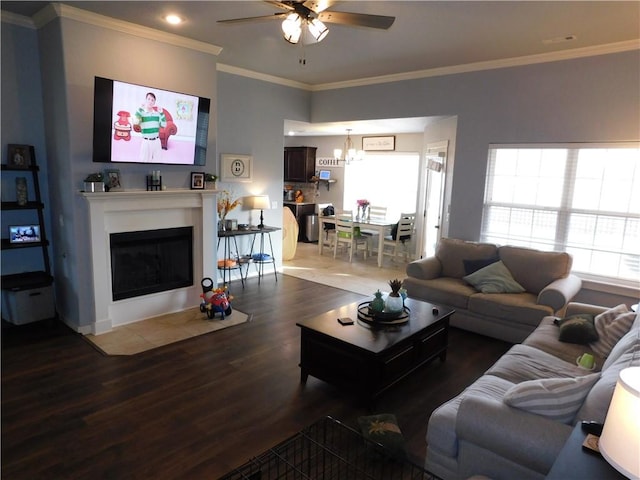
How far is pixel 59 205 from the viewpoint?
426cm

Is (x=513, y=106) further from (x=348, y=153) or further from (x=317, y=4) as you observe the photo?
(x=348, y=153)

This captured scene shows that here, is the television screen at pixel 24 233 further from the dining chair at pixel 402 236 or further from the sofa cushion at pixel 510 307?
the dining chair at pixel 402 236

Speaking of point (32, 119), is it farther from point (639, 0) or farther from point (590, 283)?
point (590, 283)

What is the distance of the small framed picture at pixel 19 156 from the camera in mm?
4039

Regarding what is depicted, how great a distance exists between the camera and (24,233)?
13.8 feet

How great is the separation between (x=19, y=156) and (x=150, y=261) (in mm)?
1604

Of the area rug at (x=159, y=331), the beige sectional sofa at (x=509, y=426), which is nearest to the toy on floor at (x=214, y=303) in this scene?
the area rug at (x=159, y=331)

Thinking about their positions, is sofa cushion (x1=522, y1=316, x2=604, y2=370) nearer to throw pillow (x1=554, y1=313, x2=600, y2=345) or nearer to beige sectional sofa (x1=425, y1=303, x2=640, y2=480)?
throw pillow (x1=554, y1=313, x2=600, y2=345)

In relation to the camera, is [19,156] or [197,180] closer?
[19,156]

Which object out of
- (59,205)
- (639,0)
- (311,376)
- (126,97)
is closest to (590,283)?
(639,0)

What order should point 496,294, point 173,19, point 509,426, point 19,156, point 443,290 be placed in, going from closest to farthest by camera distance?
point 509,426 → point 173,19 → point 19,156 → point 496,294 → point 443,290

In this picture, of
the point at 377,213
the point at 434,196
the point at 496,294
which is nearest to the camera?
the point at 496,294

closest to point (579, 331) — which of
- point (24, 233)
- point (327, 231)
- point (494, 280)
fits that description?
point (494, 280)

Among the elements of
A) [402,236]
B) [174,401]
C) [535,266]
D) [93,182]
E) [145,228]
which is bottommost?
[174,401]
